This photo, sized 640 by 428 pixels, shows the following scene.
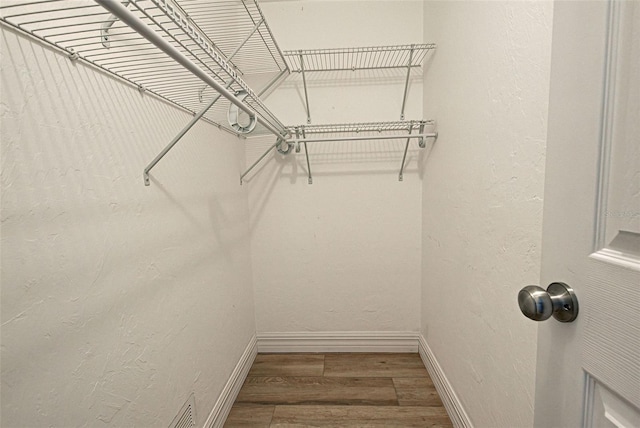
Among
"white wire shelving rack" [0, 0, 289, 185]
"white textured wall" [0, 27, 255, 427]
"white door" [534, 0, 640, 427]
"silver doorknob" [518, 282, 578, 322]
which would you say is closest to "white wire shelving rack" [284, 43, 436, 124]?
"white wire shelving rack" [0, 0, 289, 185]

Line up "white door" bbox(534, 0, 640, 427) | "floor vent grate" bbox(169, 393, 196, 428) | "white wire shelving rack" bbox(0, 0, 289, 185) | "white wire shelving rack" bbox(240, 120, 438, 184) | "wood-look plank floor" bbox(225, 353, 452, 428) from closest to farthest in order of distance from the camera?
"white door" bbox(534, 0, 640, 427) → "white wire shelving rack" bbox(0, 0, 289, 185) → "floor vent grate" bbox(169, 393, 196, 428) → "wood-look plank floor" bbox(225, 353, 452, 428) → "white wire shelving rack" bbox(240, 120, 438, 184)

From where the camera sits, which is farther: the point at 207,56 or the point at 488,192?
the point at 488,192

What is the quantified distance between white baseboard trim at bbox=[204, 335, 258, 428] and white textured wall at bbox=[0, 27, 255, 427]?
0.30 ft

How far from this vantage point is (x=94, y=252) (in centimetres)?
67

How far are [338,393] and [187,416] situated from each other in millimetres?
776

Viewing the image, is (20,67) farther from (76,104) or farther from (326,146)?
(326,146)

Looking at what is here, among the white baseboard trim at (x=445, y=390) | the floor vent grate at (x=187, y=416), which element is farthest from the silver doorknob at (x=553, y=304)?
the floor vent grate at (x=187, y=416)

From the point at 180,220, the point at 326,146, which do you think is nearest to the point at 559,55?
the point at 180,220

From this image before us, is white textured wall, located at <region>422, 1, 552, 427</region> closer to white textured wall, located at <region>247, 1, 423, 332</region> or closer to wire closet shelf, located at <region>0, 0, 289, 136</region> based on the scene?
white textured wall, located at <region>247, 1, 423, 332</region>

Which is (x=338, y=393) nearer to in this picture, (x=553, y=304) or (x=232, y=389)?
(x=232, y=389)

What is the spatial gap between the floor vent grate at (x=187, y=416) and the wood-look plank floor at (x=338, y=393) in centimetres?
36

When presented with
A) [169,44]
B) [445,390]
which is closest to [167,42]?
[169,44]

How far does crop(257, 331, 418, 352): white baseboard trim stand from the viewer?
5.93ft

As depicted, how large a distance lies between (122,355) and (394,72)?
1.86 m
